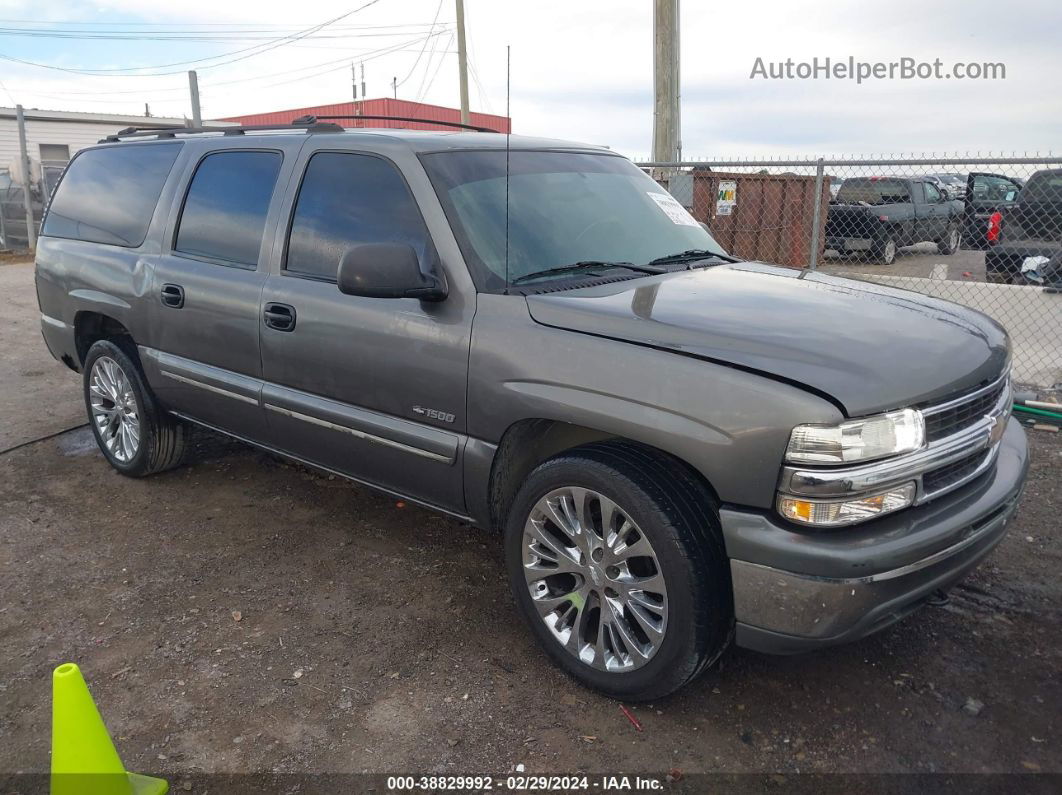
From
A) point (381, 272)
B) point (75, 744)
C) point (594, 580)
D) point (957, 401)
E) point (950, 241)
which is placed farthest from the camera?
point (950, 241)

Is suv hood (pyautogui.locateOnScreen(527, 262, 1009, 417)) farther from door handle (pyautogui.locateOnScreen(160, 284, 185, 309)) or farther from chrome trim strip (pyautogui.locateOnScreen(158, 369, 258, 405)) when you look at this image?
door handle (pyautogui.locateOnScreen(160, 284, 185, 309))

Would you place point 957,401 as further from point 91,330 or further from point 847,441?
point 91,330

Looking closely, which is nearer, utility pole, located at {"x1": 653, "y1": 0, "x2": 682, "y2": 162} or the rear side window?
the rear side window

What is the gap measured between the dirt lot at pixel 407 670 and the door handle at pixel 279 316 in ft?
→ 3.70

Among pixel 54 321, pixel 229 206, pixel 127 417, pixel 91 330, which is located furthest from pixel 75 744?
pixel 54 321

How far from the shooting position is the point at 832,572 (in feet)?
7.85

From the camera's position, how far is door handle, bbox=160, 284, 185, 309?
14.1ft

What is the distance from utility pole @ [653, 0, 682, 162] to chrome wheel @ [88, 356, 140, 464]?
281 inches

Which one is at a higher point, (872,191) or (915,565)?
(872,191)

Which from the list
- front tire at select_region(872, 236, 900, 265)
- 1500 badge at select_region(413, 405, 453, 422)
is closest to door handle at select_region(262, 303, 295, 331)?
1500 badge at select_region(413, 405, 453, 422)

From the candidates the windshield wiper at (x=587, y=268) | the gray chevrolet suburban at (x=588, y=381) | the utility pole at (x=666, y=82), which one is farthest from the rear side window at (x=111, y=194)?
the utility pole at (x=666, y=82)

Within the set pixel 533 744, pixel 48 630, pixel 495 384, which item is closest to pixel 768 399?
pixel 495 384

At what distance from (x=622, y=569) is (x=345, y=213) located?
1930mm

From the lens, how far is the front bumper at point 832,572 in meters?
2.41
